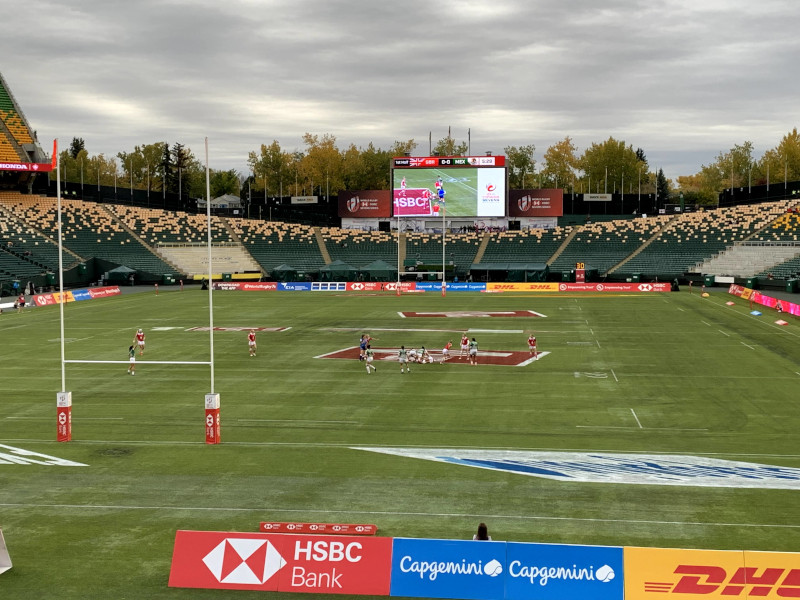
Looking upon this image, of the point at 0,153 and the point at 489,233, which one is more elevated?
the point at 0,153

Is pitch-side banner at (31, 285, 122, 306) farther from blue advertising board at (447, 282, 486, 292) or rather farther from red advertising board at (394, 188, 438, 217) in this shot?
red advertising board at (394, 188, 438, 217)

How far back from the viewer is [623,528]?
18125mm

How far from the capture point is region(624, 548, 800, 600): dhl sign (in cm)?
1307

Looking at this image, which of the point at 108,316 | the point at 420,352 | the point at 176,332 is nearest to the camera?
the point at 420,352

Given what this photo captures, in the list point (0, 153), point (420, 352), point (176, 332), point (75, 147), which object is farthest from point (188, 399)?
point (75, 147)

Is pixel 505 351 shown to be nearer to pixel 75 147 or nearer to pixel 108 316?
pixel 108 316

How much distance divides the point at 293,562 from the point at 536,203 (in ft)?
368

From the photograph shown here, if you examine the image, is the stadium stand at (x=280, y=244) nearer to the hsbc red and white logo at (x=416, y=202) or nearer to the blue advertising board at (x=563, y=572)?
the hsbc red and white logo at (x=416, y=202)

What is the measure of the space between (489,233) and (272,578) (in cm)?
11062

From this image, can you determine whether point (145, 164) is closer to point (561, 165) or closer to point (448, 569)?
point (561, 165)

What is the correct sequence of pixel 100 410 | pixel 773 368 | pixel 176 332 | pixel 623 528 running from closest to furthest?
1. pixel 623 528
2. pixel 100 410
3. pixel 773 368
4. pixel 176 332

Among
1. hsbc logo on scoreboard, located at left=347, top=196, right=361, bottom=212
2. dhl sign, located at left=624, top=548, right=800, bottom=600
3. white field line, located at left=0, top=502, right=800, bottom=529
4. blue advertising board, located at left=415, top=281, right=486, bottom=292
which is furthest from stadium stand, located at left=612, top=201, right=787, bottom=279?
dhl sign, located at left=624, top=548, right=800, bottom=600

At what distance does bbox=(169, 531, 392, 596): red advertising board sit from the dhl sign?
4.31 meters

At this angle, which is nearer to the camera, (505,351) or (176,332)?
(505,351)
